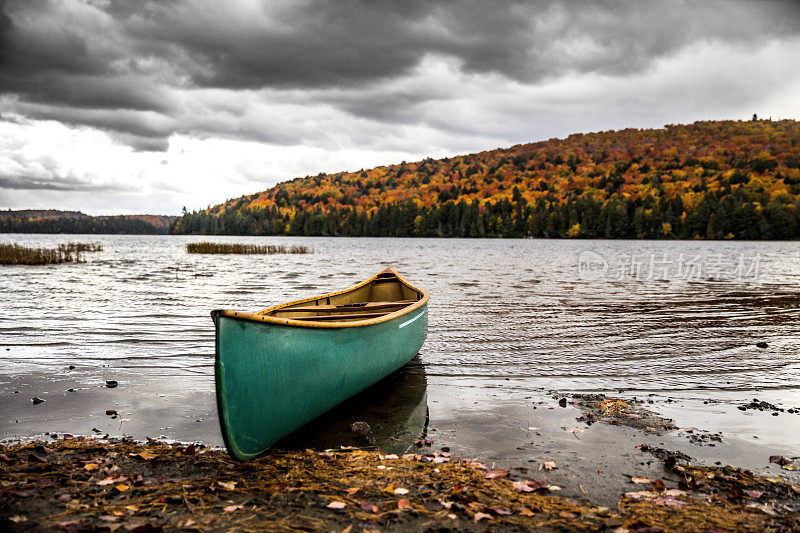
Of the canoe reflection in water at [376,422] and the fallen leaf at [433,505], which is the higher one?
the fallen leaf at [433,505]

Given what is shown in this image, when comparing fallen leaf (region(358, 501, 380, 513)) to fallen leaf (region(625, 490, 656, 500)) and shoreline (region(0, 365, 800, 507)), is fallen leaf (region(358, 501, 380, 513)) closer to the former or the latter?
shoreline (region(0, 365, 800, 507))

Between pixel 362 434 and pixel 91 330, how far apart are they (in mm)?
10470

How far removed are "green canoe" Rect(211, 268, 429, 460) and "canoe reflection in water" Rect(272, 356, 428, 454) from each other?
1.10 ft

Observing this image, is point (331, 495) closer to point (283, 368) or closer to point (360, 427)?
point (283, 368)

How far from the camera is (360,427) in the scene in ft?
23.9

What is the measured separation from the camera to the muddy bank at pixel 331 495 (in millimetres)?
4586

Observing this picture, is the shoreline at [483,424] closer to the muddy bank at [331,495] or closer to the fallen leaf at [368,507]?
the muddy bank at [331,495]

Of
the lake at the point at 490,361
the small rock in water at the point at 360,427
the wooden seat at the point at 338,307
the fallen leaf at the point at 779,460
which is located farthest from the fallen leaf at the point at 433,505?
the wooden seat at the point at 338,307

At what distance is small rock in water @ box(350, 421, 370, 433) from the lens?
23.6 feet

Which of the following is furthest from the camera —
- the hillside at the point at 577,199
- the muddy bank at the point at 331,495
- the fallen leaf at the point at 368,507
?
the hillside at the point at 577,199

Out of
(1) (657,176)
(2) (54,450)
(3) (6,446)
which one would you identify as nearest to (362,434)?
(2) (54,450)

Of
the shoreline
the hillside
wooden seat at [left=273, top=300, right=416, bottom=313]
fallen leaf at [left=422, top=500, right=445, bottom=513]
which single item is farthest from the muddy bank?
the hillside

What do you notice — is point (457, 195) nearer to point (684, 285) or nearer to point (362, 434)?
point (684, 285)

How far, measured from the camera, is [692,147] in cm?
16738
